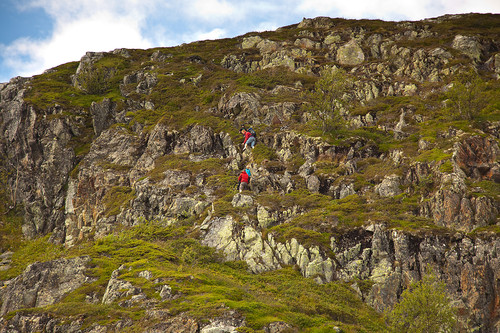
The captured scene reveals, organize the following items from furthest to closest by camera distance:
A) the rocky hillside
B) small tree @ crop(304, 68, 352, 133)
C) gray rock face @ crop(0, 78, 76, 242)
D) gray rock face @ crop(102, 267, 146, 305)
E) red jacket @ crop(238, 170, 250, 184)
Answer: gray rock face @ crop(0, 78, 76, 242) → small tree @ crop(304, 68, 352, 133) → red jacket @ crop(238, 170, 250, 184) → the rocky hillside → gray rock face @ crop(102, 267, 146, 305)

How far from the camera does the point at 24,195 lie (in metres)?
68.6

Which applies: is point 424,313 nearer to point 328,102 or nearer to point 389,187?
point 389,187

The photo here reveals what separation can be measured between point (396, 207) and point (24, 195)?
6260 cm

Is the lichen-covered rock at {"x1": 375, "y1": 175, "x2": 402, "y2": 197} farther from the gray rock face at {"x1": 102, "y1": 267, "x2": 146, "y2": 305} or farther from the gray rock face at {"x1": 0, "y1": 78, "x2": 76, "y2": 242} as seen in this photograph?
the gray rock face at {"x1": 0, "y1": 78, "x2": 76, "y2": 242}

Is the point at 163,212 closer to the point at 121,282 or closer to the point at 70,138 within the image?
the point at 121,282

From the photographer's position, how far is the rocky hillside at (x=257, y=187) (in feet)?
102

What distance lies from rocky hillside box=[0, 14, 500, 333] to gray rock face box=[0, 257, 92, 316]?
6.6 inches

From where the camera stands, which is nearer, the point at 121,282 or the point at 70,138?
the point at 121,282

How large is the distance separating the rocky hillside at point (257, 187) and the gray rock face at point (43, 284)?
0.17m

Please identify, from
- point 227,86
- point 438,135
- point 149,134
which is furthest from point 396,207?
point 227,86

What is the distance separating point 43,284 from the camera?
3334 cm

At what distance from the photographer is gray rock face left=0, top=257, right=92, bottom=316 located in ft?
106

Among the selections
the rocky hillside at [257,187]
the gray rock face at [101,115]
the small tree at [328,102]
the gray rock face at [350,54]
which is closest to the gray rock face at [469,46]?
the rocky hillside at [257,187]

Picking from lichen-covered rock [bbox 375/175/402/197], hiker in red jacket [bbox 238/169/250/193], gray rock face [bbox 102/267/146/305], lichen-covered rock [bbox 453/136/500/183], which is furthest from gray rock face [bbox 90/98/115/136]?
lichen-covered rock [bbox 453/136/500/183]
